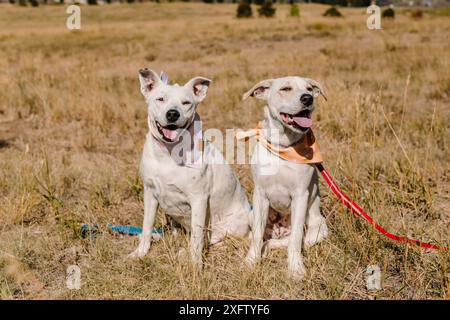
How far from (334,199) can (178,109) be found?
1.87 m

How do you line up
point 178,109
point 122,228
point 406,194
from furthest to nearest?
1. point 406,194
2. point 122,228
3. point 178,109

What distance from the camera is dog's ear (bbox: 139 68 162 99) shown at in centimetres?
369

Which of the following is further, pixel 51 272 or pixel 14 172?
pixel 14 172

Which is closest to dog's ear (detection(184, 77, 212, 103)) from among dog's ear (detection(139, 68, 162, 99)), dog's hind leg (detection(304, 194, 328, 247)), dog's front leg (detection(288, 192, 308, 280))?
dog's ear (detection(139, 68, 162, 99))

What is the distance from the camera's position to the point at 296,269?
11.7ft

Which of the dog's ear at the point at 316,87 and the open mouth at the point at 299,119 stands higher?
the dog's ear at the point at 316,87

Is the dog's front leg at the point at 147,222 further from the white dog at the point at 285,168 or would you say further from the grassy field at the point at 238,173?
the white dog at the point at 285,168

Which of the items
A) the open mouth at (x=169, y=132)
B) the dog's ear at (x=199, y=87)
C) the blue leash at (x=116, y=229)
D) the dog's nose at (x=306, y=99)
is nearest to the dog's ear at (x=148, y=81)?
the dog's ear at (x=199, y=87)

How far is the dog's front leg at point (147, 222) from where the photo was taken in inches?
152

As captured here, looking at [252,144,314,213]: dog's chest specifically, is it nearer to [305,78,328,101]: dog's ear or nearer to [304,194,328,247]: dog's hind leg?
[304,194,328,247]: dog's hind leg

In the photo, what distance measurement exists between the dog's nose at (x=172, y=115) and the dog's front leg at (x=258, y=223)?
808 millimetres

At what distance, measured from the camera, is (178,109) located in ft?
11.3

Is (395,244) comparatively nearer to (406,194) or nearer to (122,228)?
(406,194)

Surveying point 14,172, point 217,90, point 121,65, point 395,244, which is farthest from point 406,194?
point 121,65
